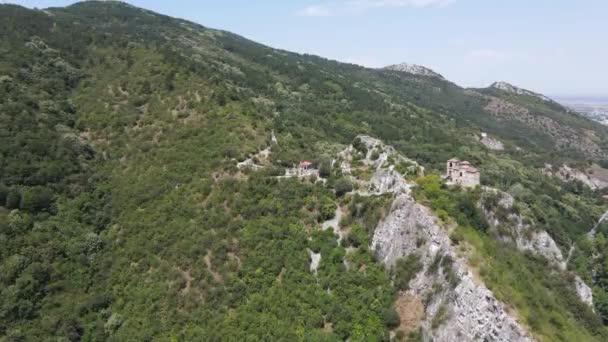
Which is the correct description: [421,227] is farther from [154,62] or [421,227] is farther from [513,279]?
[154,62]

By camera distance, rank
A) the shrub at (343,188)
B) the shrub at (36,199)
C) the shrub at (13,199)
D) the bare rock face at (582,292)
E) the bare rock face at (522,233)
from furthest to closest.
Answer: the shrub at (343,188)
the bare rock face at (582,292)
the shrub at (36,199)
the shrub at (13,199)
the bare rock face at (522,233)

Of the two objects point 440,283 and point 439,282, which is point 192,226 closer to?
point 439,282

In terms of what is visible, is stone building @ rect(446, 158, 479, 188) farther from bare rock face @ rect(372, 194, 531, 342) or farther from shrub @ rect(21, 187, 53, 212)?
shrub @ rect(21, 187, 53, 212)

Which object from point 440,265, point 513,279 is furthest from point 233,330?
point 513,279

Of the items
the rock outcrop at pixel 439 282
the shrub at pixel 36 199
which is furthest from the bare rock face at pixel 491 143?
the shrub at pixel 36 199

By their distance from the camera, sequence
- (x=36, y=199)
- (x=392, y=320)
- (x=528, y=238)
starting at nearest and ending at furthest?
1. (x=392, y=320)
2. (x=36, y=199)
3. (x=528, y=238)

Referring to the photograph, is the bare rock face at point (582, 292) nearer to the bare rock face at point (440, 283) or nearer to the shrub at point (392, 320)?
the bare rock face at point (440, 283)

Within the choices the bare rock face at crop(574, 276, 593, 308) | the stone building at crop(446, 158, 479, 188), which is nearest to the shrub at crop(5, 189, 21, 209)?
the stone building at crop(446, 158, 479, 188)

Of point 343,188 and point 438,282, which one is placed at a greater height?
point 343,188

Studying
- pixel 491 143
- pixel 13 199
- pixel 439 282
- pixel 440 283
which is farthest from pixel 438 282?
pixel 491 143
